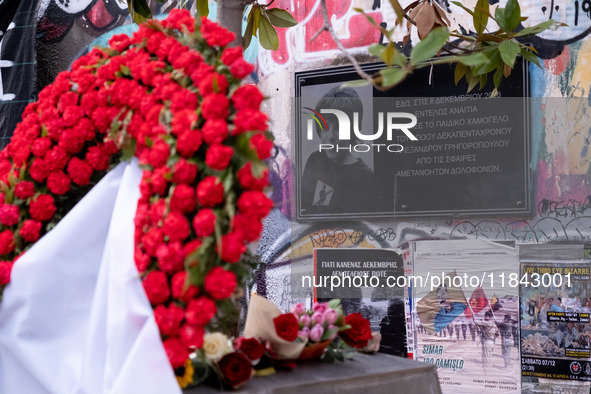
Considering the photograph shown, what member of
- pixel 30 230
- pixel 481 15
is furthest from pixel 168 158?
pixel 481 15

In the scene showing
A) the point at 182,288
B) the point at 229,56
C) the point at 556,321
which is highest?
the point at 229,56

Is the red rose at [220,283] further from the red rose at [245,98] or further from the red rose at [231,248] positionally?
the red rose at [245,98]

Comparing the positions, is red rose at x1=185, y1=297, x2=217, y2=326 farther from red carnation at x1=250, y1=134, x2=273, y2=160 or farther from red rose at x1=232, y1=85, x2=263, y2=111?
red rose at x1=232, y1=85, x2=263, y2=111

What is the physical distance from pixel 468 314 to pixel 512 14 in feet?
8.61

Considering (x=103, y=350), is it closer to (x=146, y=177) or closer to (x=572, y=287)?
(x=146, y=177)

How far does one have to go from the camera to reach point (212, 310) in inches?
55.3

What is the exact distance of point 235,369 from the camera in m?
1.57

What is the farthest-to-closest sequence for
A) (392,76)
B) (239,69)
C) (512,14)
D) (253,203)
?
(512,14) → (239,69) → (253,203) → (392,76)

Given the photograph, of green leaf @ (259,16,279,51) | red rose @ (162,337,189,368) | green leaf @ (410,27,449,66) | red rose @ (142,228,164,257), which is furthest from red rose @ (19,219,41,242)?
green leaf @ (259,16,279,51)

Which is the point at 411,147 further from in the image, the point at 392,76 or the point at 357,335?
the point at 392,76

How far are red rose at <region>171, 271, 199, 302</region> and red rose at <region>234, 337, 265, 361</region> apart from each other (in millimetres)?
348

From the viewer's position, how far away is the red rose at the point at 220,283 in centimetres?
139

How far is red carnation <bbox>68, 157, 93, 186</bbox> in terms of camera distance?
1.74 m

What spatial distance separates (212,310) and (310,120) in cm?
354
